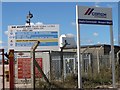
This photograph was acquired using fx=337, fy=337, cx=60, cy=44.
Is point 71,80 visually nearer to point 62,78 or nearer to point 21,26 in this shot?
point 62,78

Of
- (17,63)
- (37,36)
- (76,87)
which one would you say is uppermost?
(37,36)

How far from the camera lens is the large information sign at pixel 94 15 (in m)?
17.5

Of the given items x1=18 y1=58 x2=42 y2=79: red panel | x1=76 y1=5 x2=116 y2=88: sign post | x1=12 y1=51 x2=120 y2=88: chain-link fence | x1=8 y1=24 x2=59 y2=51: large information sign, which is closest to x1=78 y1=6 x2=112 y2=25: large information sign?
x1=76 y1=5 x2=116 y2=88: sign post

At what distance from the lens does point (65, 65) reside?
925 inches

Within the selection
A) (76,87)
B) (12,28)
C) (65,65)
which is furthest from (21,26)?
(76,87)

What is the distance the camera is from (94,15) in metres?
17.9

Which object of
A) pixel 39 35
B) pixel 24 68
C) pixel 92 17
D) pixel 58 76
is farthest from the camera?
pixel 39 35

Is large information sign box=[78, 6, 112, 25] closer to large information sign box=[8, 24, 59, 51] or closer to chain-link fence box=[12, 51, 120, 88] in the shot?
chain-link fence box=[12, 51, 120, 88]

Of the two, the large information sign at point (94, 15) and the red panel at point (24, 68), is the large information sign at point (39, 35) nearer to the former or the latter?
the red panel at point (24, 68)

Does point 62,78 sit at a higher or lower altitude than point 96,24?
lower

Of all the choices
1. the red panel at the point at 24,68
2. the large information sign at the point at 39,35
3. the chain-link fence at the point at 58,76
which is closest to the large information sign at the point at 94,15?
the chain-link fence at the point at 58,76

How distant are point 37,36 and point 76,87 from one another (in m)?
16.5

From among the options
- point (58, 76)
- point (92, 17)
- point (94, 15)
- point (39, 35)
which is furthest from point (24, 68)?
point (39, 35)

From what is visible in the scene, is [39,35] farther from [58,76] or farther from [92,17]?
[92,17]
